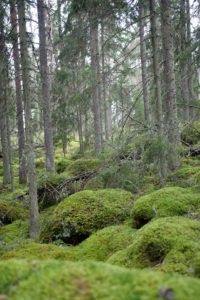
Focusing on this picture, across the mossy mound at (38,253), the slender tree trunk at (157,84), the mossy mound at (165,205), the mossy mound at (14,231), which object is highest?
the slender tree trunk at (157,84)

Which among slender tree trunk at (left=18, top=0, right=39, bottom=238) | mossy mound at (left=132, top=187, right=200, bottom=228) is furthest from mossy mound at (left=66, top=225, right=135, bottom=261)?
Result: slender tree trunk at (left=18, top=0, right=39, bottom=238)

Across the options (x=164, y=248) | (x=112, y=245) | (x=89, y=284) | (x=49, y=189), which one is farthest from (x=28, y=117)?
(x=89, y=284)

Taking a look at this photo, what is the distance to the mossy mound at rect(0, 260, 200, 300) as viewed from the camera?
171 cm

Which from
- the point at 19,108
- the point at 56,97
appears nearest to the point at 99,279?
the point at 19,108

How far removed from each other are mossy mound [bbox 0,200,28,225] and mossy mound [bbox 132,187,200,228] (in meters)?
5.51

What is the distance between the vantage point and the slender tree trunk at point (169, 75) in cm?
789

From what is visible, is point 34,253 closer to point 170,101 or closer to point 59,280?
point 59,280

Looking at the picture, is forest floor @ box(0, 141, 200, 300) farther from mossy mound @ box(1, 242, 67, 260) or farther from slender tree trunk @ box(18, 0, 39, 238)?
slender tree trunk @ box(18, 0, 39, 238)

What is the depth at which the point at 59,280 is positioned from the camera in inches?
72.6

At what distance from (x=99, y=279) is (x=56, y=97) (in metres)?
16.4

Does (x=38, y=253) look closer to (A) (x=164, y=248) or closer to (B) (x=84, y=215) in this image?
(B) (x=84, y=215)

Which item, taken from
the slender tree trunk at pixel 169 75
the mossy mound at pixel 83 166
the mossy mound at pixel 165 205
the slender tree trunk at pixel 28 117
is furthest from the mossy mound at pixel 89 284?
the mossy mound at pixel 83 166

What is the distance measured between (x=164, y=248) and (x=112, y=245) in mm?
1308

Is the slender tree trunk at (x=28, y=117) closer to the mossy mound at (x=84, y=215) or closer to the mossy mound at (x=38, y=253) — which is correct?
the mossy mound at (x=84, y=215)
